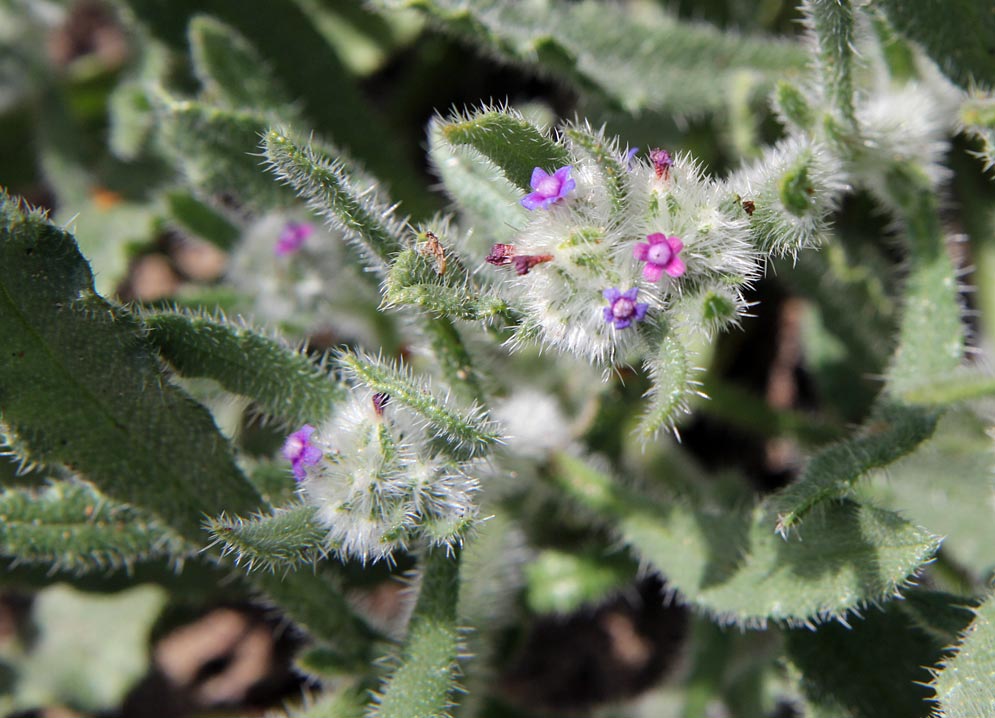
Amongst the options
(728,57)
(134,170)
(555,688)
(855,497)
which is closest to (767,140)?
(728,57)

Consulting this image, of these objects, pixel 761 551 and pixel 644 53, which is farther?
pixel 644 53

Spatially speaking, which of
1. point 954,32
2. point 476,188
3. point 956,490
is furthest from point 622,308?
point 956,490

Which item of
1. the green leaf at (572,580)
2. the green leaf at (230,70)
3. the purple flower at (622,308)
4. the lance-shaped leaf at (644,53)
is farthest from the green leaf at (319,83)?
the purple flower at (622,308)

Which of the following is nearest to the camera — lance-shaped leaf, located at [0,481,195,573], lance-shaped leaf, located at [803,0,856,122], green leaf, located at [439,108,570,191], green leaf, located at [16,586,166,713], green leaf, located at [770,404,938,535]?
green leaf, located at [439,108,570,191]

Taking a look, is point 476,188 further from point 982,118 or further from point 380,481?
point 982,118

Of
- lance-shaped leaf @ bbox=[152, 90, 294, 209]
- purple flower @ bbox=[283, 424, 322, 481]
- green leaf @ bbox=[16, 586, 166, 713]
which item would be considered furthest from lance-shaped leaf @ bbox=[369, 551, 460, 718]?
lance-shaped leaf @ bbox=[152, 90, 294, 209]

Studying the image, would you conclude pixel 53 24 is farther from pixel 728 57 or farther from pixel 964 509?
pixel 964 509

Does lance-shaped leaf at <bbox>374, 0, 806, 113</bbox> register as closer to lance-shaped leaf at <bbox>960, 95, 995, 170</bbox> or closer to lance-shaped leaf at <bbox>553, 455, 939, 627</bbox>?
lance-shaped leaf at <bbox>960, 95, 995, 170</bbox>
